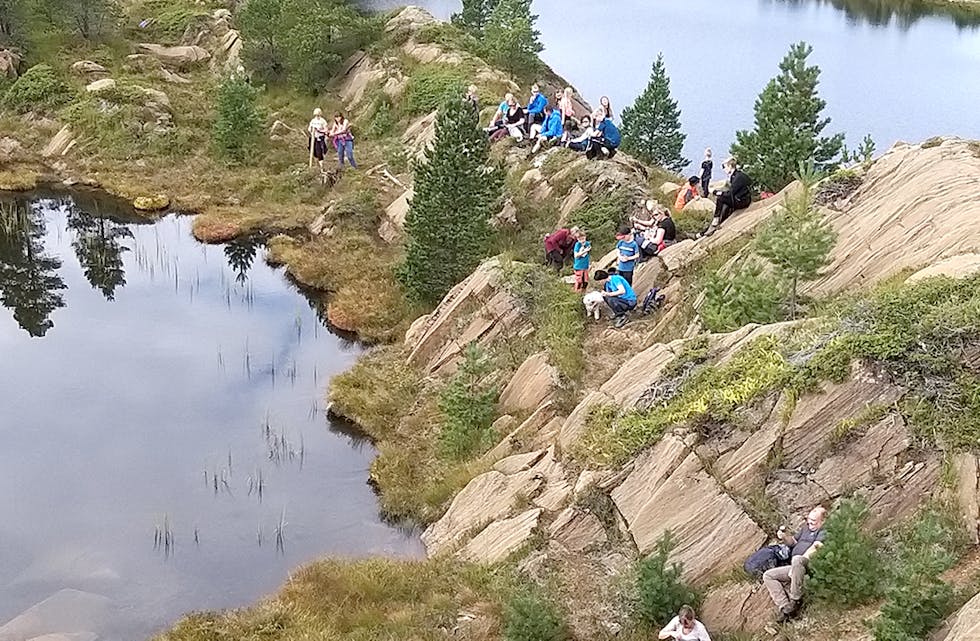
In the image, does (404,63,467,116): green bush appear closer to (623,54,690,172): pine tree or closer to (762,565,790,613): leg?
(623,54,690,172): pine tree

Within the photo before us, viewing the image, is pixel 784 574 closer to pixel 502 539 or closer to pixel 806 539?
pixel 806 539

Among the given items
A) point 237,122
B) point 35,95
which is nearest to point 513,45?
point 237,122

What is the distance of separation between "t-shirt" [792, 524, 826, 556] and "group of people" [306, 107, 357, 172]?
3188 cm

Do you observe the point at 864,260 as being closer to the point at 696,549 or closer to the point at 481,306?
the point at 696,549

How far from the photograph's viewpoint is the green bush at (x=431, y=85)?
141 ft

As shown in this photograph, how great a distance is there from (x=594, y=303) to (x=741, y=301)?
515cm

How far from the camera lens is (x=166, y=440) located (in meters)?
24.5

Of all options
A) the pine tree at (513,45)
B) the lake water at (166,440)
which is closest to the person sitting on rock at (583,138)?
the lake water at (166,440)

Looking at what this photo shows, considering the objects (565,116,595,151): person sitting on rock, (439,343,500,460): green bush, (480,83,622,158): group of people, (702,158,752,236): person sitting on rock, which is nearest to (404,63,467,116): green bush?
(480,83,622,158): group of people

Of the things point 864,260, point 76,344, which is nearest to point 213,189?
point 76,344

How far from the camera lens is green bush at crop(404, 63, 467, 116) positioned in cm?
4309

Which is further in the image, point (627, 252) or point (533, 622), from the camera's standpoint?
point (627, 252)

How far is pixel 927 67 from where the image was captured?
67.6 meters

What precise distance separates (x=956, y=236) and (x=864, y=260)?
2073mm
